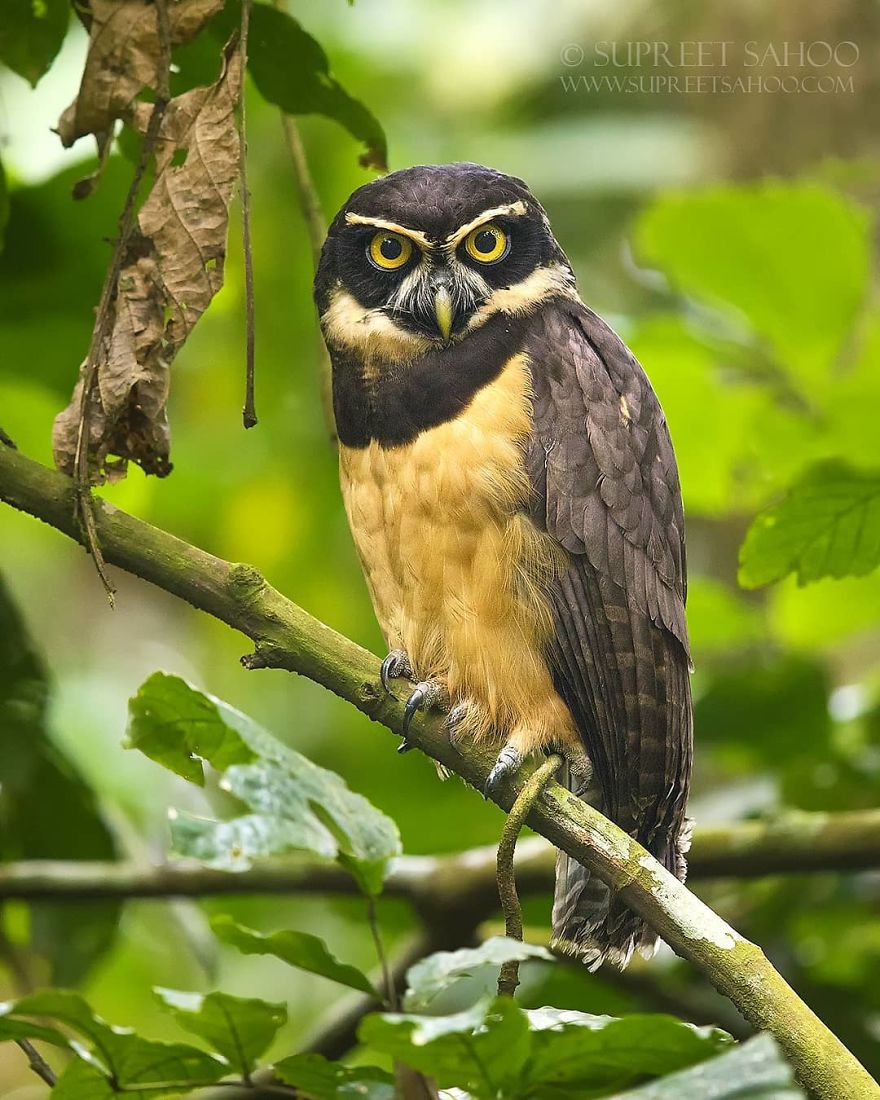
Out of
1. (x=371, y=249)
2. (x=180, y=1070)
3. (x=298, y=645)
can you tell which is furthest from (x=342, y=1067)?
(x=371, y=249)

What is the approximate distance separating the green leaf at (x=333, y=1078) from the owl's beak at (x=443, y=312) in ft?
6.26

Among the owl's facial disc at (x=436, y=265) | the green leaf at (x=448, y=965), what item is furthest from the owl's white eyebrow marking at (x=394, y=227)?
the green leaf at (x=448, y=965)

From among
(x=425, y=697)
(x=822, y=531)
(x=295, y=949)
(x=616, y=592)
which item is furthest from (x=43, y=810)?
(x=822, y=531)

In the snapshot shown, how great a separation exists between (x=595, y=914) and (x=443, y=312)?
1.43 m

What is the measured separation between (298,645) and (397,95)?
16.3ft

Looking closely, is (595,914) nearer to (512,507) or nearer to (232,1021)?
(512,507)

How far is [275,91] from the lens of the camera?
8.73 feet

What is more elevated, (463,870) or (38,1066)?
(463,870)

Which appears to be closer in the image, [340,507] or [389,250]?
[389,250]

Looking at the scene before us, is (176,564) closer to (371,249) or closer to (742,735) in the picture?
(371,249)

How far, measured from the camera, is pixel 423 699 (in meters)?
2.93

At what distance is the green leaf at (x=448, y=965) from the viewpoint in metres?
1.52

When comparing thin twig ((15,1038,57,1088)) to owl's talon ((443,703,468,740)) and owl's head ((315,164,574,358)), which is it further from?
owl's head ((315,164,574,358))

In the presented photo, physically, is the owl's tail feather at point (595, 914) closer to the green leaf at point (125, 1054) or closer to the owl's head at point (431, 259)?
the owl's head at point (431, 259)
